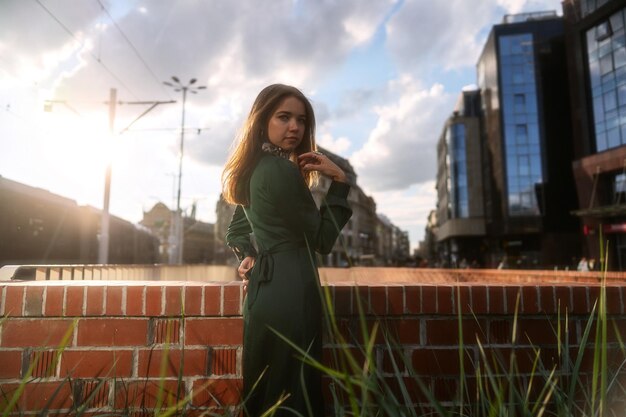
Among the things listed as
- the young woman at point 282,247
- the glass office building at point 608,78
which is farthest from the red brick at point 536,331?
the glass office building at point 608,78

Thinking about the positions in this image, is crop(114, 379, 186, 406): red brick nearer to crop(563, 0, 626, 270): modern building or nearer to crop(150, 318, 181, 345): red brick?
crop(150, 318, 181, 345): red brick

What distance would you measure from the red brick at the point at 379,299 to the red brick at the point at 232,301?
21.7 inches

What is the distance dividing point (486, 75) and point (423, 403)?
49.3 m

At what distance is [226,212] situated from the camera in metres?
100

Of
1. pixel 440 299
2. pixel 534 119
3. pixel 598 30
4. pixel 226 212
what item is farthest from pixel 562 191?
pixel 226 212

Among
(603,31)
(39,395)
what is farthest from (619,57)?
(39,395)

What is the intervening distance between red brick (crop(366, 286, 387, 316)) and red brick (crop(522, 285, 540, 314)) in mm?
596

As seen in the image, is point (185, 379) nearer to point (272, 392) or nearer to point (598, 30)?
point (272, 392)

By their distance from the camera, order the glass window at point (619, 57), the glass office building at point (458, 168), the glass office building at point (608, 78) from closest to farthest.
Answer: the glass window at point (619, 57), the glass office building at point (608, 78), the glass office building at point (458, 168)

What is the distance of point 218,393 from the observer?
176 centimetres

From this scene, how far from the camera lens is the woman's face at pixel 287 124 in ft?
5.82

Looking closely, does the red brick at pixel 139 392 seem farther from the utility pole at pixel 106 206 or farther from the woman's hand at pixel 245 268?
the utility pole at pixel 106 206

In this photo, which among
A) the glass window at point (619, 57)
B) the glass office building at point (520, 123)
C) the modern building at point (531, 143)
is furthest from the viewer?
the glass office building at point (520, 123)

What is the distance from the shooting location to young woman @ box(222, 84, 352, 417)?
1492 mm
